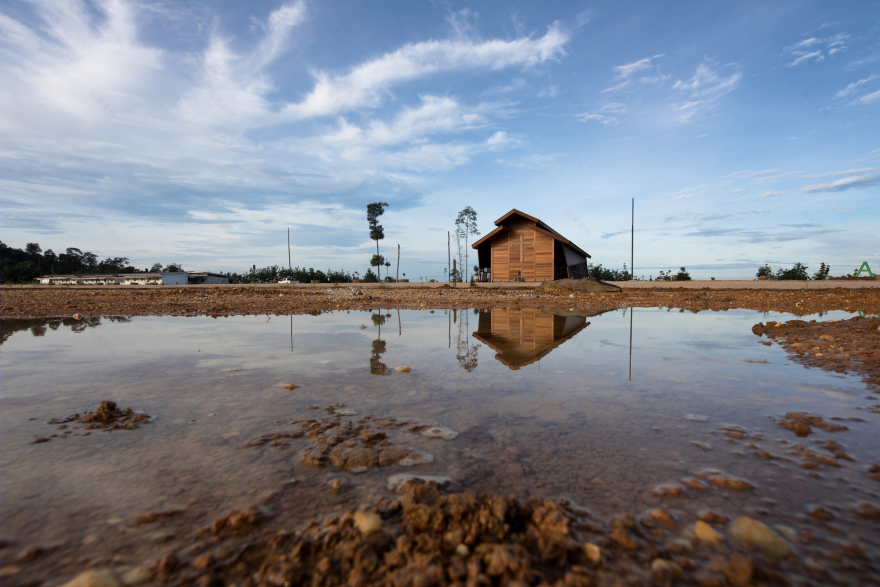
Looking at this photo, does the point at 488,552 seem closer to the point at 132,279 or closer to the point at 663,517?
the point at 663,517

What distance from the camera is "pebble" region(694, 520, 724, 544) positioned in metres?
1.35

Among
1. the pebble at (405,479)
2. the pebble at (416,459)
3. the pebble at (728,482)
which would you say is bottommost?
the pebble at (405,479)

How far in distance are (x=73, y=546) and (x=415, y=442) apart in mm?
1455

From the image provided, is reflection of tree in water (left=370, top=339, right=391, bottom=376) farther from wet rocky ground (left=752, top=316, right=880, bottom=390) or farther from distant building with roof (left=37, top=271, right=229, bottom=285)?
distant building with roof (left=37, top=271, right=229, bottom=285)

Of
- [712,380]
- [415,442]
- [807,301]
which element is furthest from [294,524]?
[807,301]

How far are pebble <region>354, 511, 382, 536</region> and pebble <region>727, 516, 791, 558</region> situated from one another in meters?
1.31

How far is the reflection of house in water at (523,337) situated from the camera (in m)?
4.60

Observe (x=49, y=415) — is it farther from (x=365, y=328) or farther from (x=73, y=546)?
(x=365, y=328)

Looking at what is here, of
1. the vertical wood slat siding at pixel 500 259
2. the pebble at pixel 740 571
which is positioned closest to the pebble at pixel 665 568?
the pebble at pixel 740 571

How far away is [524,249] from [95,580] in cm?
2964

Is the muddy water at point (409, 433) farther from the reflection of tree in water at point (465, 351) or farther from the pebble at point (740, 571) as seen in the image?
the pebble at point (740, 571)

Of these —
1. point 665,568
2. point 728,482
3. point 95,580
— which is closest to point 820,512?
point 728,482

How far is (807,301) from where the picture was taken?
1470 centimetres

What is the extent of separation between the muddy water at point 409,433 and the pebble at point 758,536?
0.37 ft
